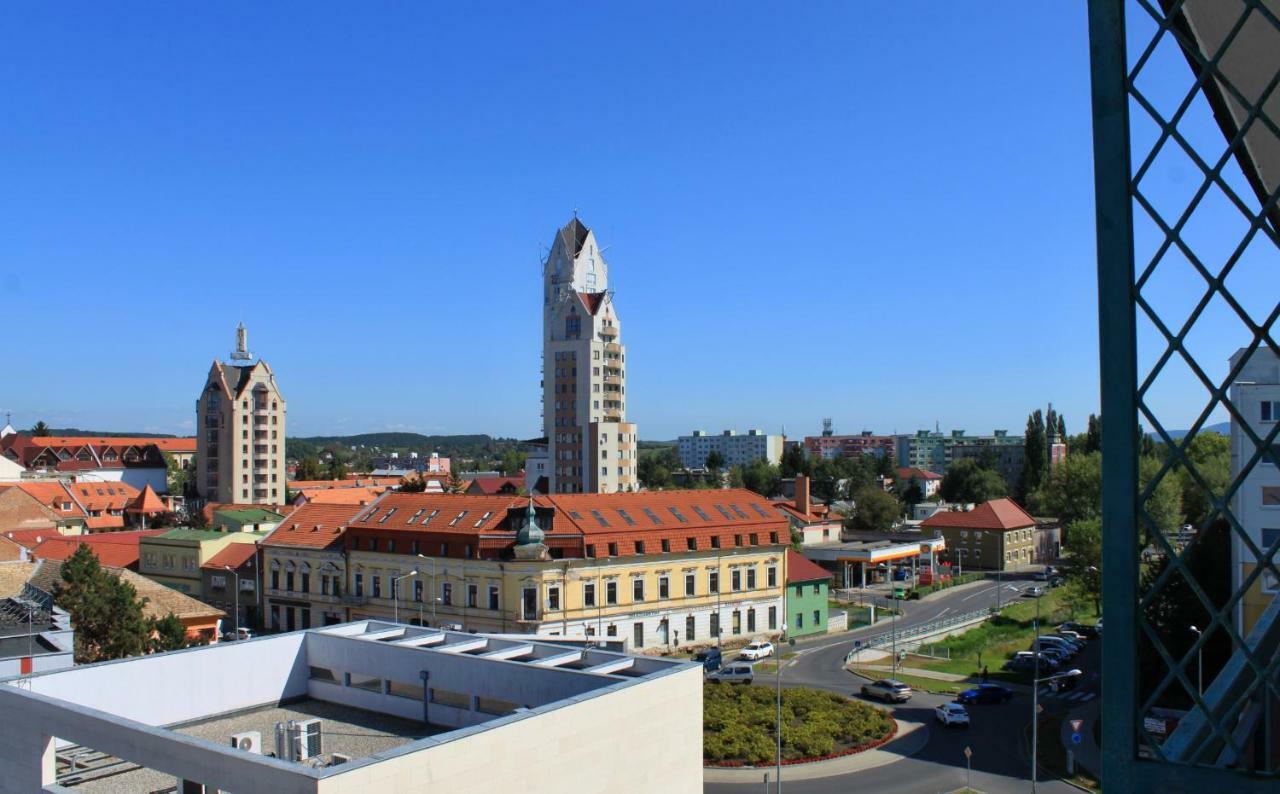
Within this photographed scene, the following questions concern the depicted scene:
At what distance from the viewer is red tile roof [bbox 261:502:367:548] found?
46219 millimetres

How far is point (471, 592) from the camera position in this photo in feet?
133

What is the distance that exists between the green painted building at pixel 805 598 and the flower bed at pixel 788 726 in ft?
43.4

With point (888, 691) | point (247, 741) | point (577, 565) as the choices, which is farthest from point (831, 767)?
point (247, 741)

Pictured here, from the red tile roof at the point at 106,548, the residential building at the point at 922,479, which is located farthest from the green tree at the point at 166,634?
the residential building at the point at 922,479

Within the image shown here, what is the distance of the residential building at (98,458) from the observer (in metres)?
120

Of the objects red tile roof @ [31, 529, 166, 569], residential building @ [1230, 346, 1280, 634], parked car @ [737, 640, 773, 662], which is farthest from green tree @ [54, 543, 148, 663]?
residential building @ [1230, 346, 1280, 634]

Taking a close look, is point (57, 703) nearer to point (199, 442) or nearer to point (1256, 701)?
point (1256, 701)

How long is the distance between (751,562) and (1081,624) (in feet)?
63.9

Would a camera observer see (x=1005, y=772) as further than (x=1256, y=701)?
Yes

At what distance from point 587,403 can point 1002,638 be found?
44.5m

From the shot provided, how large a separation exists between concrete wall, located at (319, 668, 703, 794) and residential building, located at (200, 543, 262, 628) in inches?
1453

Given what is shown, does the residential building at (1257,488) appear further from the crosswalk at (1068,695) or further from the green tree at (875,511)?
the green tree at (875,511)

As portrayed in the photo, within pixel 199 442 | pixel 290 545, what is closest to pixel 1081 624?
pixel 290 545

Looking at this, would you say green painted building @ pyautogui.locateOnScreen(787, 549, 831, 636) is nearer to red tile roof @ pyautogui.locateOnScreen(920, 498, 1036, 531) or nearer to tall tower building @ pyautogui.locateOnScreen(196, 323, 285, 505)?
red tile roof @ pyautogui.locateOnScreen(920, 498, 1036, 531)
